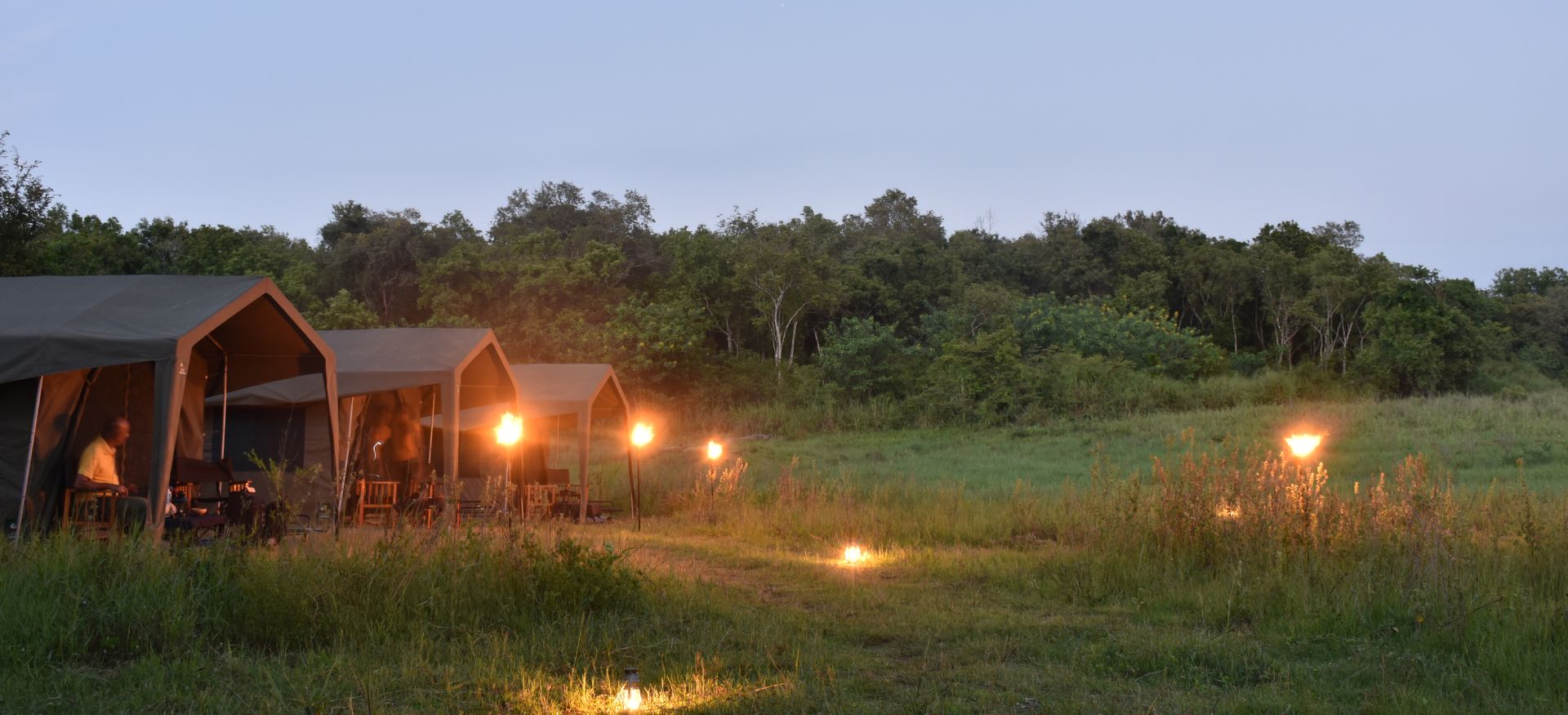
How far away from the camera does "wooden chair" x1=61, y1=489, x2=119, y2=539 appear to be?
24.1 feet

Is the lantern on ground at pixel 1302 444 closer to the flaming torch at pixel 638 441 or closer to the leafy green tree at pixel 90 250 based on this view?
the flaming torch at pixel 638 441

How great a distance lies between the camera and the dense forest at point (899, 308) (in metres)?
28.5

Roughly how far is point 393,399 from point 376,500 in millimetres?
1547

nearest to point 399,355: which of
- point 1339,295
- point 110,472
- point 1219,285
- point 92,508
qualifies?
point 110,472

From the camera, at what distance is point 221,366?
414 inches

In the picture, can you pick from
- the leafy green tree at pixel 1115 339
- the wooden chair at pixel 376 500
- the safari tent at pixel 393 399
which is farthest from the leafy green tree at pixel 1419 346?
the wooden chair at pixel 376 500

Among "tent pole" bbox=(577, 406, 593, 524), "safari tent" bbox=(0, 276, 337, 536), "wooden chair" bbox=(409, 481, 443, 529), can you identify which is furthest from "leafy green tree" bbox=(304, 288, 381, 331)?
"safari tent" bbox=(0, 276, 337, 536)

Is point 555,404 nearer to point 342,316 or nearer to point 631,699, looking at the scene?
point 631,699

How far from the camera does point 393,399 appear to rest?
45.1 feet

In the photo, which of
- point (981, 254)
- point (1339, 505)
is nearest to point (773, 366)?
point (981, 254)

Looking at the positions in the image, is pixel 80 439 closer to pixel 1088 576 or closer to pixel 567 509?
pixel 567 509

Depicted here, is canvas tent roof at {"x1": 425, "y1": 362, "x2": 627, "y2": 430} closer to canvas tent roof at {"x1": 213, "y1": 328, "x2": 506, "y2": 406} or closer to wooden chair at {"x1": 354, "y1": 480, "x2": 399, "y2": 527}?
canvas tent roof at {"x1": 213, "y1": 328, "x2": 506, "y2": 406}

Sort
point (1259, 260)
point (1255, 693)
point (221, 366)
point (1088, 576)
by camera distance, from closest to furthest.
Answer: point (1255, 693) → point (1088, 576) → point (221, 366) → point (1259, 260)

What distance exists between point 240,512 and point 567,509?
5.69 metres
